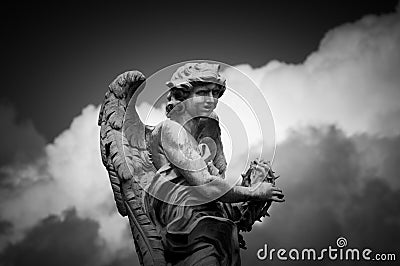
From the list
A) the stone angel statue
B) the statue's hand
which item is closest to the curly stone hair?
the stone angel statue

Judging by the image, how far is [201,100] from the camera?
4.38m

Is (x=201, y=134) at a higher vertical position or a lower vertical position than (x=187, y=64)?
lower

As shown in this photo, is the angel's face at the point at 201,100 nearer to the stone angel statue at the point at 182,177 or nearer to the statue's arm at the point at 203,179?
the stone angel statue at the point at 182,177

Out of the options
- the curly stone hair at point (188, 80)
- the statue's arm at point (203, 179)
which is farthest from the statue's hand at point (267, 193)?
the curly stone hair at point (188, 80)

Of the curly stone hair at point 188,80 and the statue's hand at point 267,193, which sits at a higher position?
the curly stone hair at point 188,80

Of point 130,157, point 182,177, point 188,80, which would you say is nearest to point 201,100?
point 188,80

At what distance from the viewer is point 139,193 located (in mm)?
4531

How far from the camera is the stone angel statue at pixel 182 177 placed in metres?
4.18

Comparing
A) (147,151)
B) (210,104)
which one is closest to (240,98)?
(210,104)

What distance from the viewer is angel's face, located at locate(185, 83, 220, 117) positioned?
173 inches

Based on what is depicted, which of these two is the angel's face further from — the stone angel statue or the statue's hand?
the statue's hand

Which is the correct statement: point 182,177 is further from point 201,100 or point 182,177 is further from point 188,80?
point 188,80

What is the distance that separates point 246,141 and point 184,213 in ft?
1.94

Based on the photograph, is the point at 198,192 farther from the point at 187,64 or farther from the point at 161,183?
the point at 187,64
